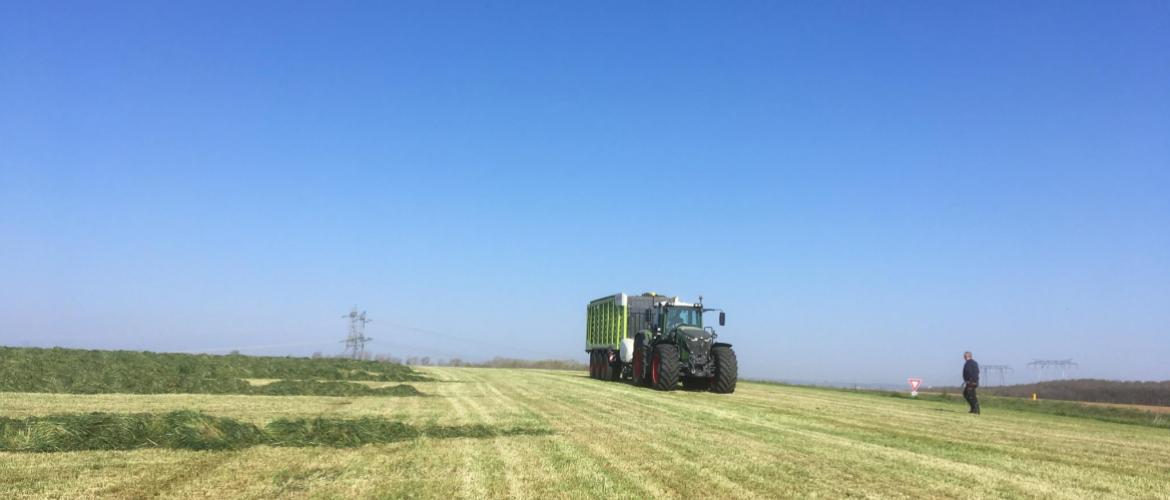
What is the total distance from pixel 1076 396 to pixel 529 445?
43.2 metres

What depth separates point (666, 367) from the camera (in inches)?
913

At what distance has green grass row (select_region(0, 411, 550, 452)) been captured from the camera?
9117mm

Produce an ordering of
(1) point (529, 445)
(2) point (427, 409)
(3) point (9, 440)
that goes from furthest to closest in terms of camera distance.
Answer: (2) point (427, 409) → (1) point (529, 445) → (3) point (9, 440)

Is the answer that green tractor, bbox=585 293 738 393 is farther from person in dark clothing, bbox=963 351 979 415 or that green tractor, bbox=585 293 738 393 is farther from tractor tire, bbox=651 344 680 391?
person in dark clothing, bbox=963 351 979 415

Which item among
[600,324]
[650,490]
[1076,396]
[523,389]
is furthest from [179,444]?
[1076,396]

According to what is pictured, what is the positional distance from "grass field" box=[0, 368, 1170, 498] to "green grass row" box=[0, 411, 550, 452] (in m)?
0.30

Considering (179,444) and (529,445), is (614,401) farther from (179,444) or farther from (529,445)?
(179,444)

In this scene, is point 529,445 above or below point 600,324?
below

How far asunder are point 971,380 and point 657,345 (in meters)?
8.55

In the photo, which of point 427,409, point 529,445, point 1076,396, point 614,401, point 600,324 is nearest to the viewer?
point 529,445

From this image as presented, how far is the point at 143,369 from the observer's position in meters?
23.9

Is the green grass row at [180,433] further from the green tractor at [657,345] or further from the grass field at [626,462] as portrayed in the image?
the green tractor at [657,345]

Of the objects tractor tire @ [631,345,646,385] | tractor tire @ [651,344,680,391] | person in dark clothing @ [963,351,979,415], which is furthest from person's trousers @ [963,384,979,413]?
tractor tire @ [631,345,646,385]

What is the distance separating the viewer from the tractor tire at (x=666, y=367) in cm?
2319
